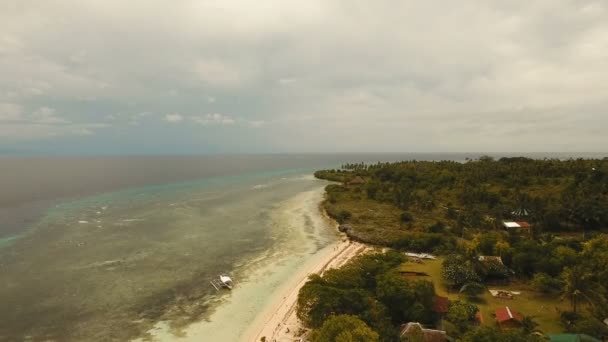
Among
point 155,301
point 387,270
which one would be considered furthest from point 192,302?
point 387,270

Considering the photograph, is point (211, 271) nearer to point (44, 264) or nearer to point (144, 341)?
point (144, 341)

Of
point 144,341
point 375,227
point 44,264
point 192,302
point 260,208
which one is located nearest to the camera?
point 144,341

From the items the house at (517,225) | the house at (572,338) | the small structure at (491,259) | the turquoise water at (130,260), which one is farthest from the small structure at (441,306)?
→ the house at (517,225)

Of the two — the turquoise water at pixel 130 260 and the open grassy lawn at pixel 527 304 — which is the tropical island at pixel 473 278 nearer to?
the open grassy lawn at pixel 527 304

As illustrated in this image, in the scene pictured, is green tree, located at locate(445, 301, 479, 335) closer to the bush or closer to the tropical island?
the tropical island

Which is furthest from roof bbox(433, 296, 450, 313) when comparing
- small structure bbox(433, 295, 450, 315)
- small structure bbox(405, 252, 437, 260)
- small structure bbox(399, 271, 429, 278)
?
small structure bbox(405, 252, 437, 260)
